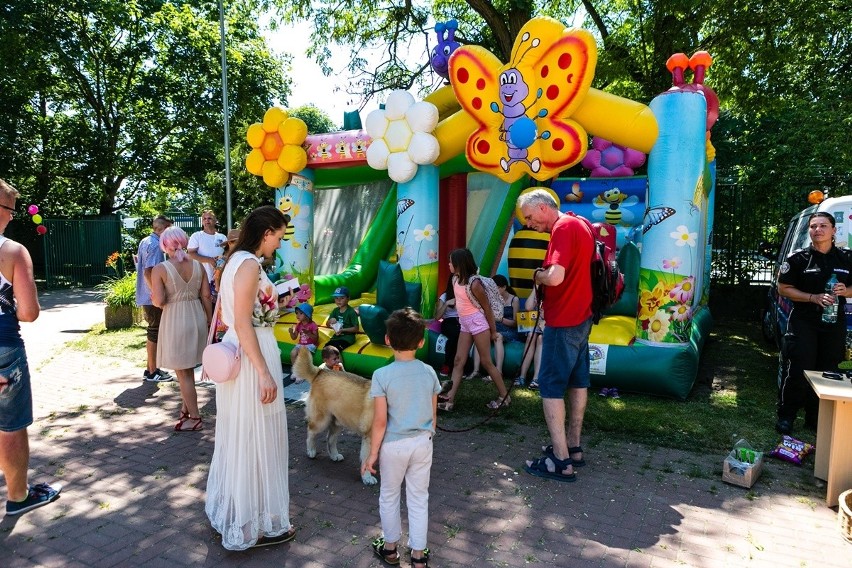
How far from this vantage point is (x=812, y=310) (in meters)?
4.79

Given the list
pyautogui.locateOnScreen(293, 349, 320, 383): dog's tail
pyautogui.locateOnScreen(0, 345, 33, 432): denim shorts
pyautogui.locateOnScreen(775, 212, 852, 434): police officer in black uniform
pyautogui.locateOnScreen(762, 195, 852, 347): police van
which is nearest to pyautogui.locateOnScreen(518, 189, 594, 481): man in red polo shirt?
pyautogui.locateOnScreen(293, 349, 320, 383): dog's tail

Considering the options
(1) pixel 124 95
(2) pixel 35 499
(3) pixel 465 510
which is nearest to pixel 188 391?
(2) pixel 35 499

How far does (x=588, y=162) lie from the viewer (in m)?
8.76

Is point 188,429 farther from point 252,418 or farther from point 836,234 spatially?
point 836,234

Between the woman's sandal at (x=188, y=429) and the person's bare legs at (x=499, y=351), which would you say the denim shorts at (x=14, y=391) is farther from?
the person's bare legs at (x=499, y=351)

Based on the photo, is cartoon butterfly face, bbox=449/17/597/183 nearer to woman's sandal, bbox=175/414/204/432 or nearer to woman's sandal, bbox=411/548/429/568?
woman's sandal, bbox=175/414/204/432

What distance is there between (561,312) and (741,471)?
1613 mm

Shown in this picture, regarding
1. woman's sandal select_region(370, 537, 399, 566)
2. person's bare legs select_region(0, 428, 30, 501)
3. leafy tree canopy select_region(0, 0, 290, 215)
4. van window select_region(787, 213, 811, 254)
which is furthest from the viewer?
leafy tree canopy select_region(0, 0, 290, 215)

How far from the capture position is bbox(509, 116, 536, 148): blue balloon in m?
6.15

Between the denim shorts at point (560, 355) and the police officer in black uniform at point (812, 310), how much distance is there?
6.38 ft

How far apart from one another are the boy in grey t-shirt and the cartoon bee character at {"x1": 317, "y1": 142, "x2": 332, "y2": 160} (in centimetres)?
528

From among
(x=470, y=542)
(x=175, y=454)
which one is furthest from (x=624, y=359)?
(x=175, y=454)

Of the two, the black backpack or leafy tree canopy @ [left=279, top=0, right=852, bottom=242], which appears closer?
the black backpack

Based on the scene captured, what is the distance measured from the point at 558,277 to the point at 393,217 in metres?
5.55
